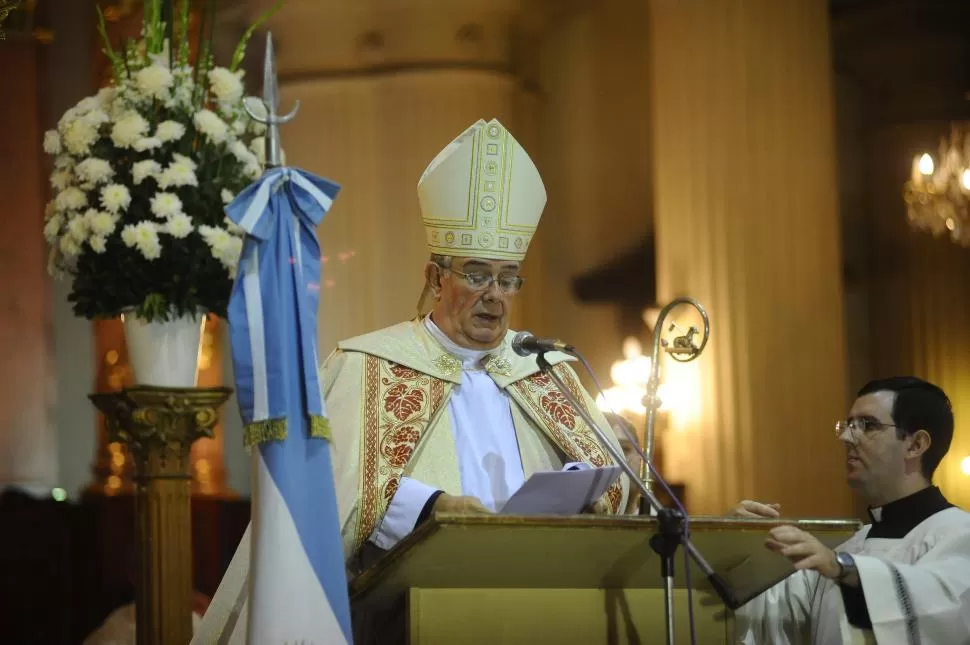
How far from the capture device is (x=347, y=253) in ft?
22.7

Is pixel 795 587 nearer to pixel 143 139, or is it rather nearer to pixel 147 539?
pixel 147 539

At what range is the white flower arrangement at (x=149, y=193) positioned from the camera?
4.08 m

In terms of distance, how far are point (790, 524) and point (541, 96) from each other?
432 centimetres

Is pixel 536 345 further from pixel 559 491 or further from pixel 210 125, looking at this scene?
pixel 210 125

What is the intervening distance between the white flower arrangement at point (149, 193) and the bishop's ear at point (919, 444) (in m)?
2.02

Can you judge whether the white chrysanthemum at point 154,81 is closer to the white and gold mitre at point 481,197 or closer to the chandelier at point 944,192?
the white and gold mitre at point 481,197

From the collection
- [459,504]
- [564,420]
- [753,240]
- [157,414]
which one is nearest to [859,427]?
[564,420]

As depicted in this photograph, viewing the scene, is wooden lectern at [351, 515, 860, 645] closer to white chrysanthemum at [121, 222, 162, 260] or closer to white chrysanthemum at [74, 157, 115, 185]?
white chrysanthemum at [121, 222, 162, 260]

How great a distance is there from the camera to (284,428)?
10.6 feet

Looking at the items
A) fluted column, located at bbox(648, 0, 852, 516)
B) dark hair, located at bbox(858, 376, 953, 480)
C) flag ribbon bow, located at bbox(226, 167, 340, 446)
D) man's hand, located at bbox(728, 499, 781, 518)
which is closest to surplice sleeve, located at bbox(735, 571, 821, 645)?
man's hand, located at bbox(728, 499, 781, 518)

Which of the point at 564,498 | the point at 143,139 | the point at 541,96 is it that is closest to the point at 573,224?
the point at 541,96

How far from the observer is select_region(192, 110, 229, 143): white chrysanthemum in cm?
416

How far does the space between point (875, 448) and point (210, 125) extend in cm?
213

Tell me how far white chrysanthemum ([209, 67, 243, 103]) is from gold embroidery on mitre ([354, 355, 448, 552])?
35.7 inches
